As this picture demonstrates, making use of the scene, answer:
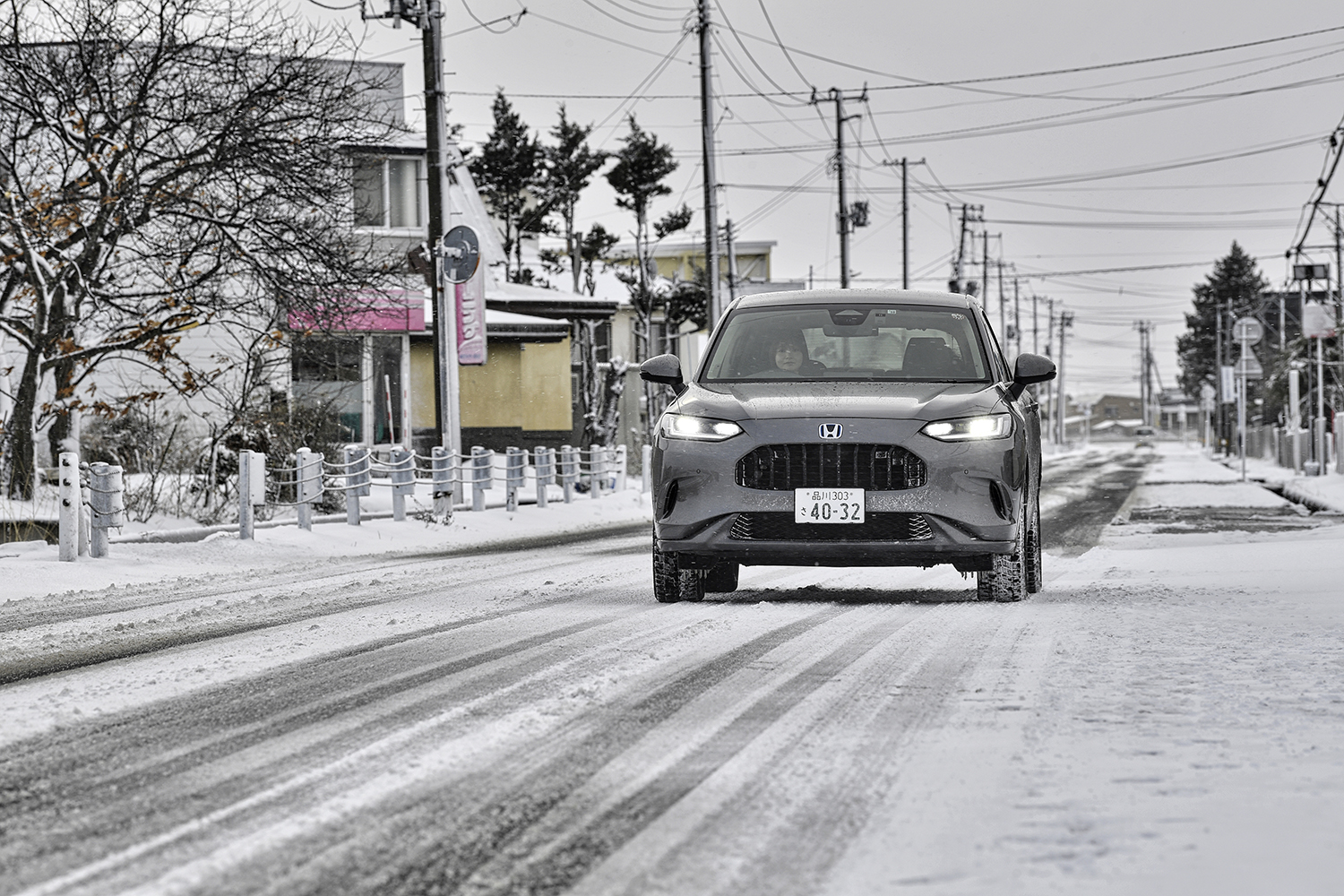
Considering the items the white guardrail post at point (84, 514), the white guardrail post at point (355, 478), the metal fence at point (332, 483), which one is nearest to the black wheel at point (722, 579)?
the metal fence at point (332, 483)

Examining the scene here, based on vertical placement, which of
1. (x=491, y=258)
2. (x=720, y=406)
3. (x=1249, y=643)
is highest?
(x=491, y=258)

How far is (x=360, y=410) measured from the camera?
33.4m

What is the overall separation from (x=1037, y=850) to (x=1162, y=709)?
75.4 inches

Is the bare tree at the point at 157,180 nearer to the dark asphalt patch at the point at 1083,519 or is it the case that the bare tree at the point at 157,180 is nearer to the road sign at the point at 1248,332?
the dark asphalt patch at the point at 1083,519

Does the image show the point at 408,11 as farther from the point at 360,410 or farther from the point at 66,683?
the point at 66,683

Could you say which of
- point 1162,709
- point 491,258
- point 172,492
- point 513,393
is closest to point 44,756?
point 1162,709

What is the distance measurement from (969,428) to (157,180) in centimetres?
1154

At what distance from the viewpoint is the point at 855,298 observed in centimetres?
989

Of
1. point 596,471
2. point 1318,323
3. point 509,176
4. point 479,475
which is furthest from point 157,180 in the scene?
point 509,176

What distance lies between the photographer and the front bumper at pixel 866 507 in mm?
8367

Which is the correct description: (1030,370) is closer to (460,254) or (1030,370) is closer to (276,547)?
(276,547)

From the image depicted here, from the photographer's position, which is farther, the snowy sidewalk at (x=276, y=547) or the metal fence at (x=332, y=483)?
the metal fence at (x=332, y=483)

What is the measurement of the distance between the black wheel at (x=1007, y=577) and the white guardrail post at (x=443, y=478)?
42.0 ft

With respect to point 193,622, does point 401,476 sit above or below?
above
